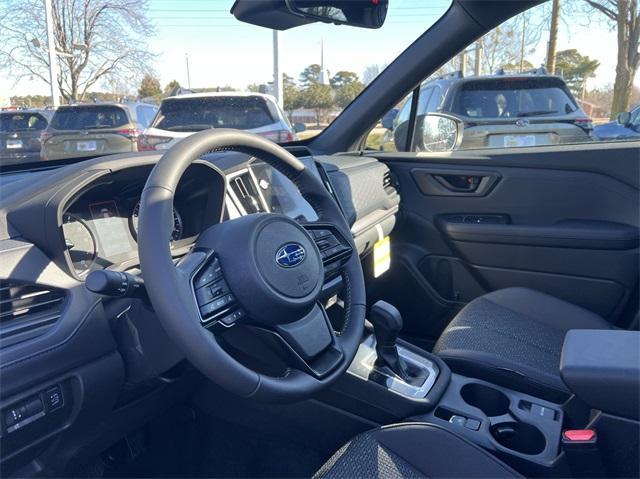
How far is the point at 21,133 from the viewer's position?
1893 millimetres

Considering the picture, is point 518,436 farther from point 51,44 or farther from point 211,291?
point 51,44

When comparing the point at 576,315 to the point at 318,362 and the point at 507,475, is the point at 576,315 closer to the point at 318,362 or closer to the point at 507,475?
the point at 507,475

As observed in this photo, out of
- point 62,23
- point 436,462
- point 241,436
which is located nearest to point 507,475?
point 436,462

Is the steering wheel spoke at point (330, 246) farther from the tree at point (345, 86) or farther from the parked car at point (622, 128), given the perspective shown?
the parked car at point (622, 128)

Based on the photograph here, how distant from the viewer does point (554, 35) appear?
7.77 ft

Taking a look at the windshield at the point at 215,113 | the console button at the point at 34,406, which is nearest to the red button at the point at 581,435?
the console button at the point at 34,406

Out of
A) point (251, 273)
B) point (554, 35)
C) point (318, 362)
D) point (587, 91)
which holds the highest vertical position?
point (554, 35)

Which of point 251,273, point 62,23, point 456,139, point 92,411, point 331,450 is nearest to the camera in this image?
point 251,273

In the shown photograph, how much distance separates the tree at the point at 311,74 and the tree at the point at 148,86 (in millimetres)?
858

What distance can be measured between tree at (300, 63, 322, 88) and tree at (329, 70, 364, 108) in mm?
101

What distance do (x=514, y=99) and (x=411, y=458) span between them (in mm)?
1963

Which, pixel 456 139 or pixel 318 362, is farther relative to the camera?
pixel 456 139

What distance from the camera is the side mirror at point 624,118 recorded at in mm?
2488

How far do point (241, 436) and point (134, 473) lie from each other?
40cm
